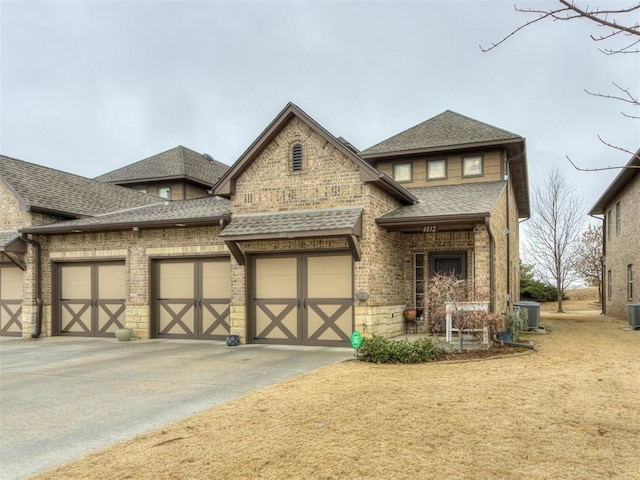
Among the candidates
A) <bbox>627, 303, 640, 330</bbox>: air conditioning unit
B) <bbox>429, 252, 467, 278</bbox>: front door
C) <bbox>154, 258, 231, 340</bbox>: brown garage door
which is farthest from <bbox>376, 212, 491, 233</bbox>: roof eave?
<bbox>627, 303, 640, 330</bbox>: air conditioning unit

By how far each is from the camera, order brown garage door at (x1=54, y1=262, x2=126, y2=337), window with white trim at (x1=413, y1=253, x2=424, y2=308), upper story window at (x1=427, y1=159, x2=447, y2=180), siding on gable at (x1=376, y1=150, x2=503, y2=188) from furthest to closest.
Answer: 1. upper story window at (x1=427, y1=159, x2=447, y2=180)
2. siding on gable at (x1=376, y1=150, x2=503, y2=188)
3. brown garage door at (x1=54, y1=262, x2=126, y2=337)
4. window with white trim at (x1=413, y1=253, x2=424, y2=308)

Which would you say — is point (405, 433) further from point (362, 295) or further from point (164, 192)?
point (164, 192)

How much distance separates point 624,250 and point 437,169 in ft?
34.4

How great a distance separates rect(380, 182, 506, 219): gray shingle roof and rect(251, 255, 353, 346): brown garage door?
6.85 feet

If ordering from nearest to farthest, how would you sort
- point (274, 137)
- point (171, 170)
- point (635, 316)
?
1. point (274, 137)
2. point (635, 316)
3. point (171, 170)

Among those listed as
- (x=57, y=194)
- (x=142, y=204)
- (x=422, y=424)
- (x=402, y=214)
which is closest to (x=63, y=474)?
(x=422, y=424)

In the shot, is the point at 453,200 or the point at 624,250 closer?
the point at 453,200

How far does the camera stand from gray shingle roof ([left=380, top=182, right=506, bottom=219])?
44.4ft

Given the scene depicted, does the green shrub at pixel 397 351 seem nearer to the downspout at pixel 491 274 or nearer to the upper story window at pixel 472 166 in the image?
the downspout at pixel 491 274

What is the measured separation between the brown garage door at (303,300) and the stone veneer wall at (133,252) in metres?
1.81

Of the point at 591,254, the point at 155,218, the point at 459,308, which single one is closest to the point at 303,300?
the point at 459,308

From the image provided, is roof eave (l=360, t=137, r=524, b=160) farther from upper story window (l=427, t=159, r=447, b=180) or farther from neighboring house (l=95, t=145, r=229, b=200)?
neighboring house (l=95, t=145, r=229, b=200)

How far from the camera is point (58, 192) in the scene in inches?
767

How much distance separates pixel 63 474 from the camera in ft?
15.6
